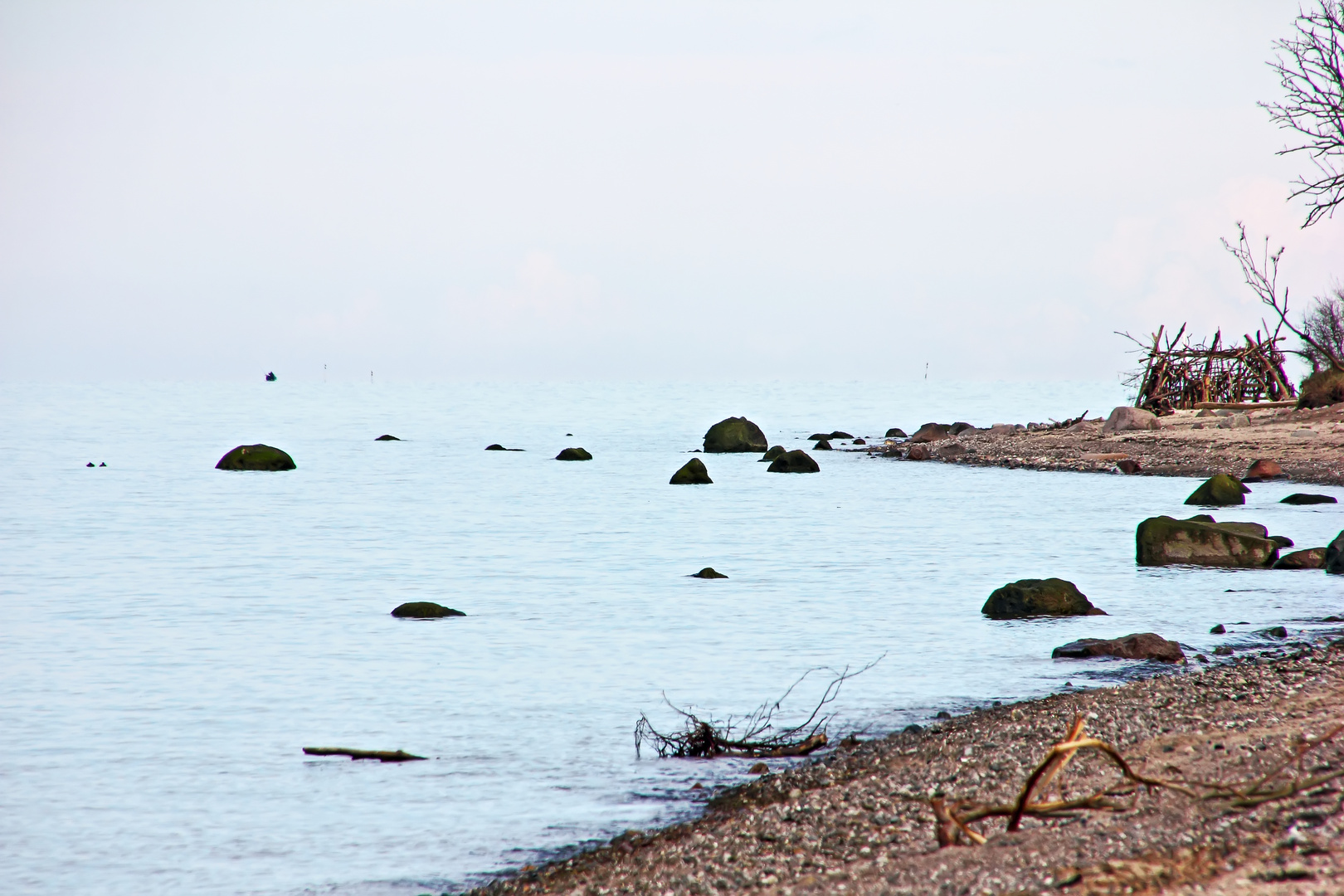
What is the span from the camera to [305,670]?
478 inches

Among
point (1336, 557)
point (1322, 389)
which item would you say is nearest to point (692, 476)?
point (1322, 389)

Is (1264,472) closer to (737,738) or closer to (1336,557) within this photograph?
(1336,557)

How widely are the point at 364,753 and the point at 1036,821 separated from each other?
5023 millimetres

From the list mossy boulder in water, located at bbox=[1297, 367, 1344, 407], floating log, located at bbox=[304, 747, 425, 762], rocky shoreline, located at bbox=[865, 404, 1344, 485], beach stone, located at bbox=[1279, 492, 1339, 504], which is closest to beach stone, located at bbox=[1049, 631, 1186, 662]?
floating log, located at bbox=[304, 747, 425, 762]

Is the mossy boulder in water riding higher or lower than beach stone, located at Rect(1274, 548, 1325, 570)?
higher

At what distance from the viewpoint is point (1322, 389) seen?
3578 centimetres

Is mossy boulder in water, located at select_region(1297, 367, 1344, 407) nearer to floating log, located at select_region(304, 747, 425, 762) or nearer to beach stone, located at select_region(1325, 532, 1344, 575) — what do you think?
beach stone, located at select_region(1325, 532, 1344, 575)

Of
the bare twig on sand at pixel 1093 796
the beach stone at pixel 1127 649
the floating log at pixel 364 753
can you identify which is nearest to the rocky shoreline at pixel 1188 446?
the beach stone at pixel 1127 649

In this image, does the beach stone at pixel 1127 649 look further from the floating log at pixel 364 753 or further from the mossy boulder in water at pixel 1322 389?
the mossy boulder in water at pixel 1322 389

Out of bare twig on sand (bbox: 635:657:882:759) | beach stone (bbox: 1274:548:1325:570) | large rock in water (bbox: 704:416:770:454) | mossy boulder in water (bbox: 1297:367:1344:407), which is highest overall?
mossy boulder in water (bbox: 1297:367:1344:407)

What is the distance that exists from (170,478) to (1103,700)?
3743 cm

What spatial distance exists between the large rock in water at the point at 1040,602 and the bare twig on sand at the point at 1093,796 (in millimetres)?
7908

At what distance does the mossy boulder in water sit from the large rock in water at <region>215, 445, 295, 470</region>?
33.0 m

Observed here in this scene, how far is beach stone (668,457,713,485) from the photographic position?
3625 centimetres
